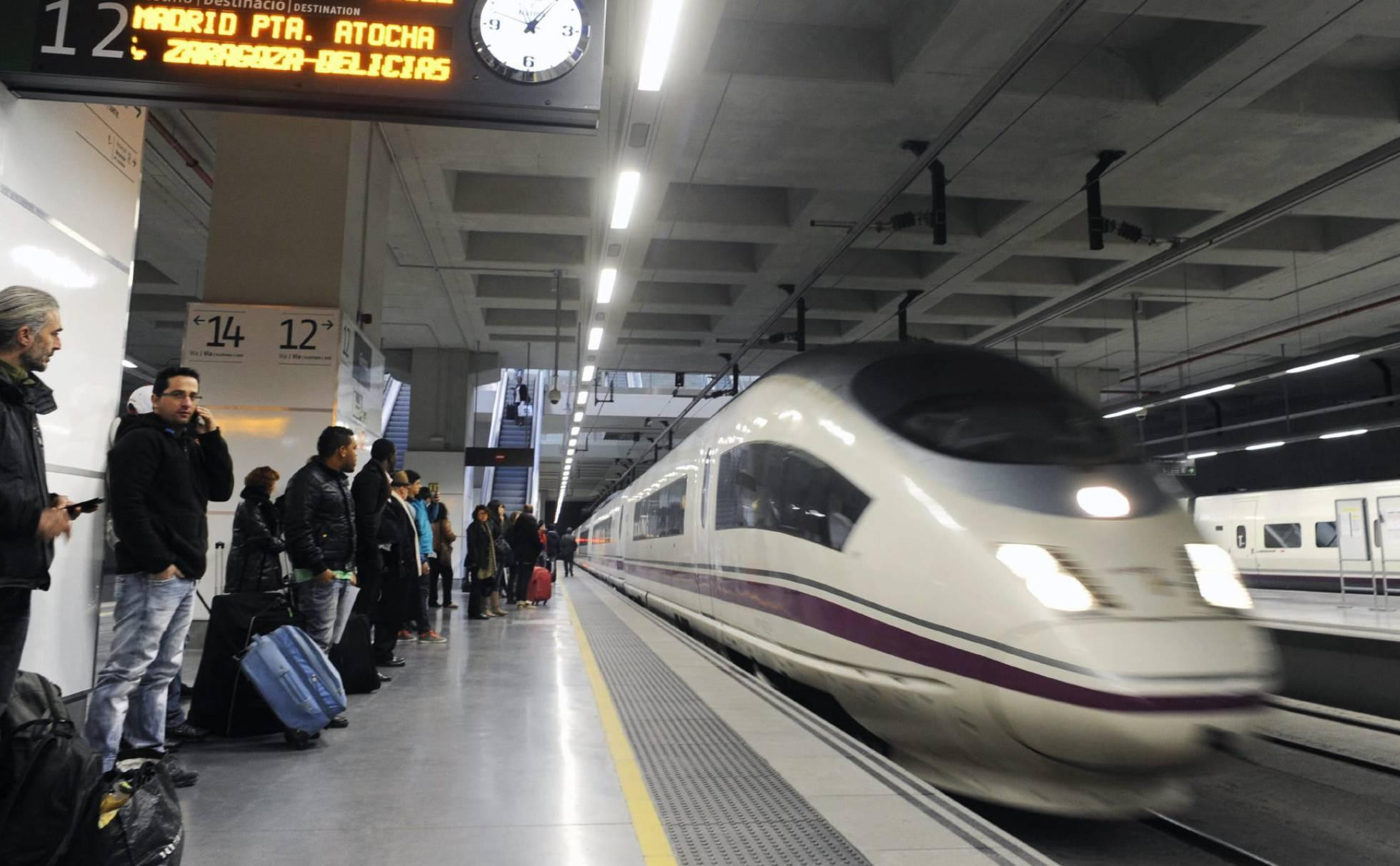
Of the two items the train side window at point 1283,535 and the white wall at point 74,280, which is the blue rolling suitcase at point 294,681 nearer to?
the white wall at point 74,280

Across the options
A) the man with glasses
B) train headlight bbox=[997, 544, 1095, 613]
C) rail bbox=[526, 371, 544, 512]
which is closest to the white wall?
the man with glasses

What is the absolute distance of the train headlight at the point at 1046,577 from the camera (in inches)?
132

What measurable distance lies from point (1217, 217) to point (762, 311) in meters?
6.81

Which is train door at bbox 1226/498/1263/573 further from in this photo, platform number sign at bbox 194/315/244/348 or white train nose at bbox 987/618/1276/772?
platform number sign at bbox 194/315/244/348

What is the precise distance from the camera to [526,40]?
157 inches

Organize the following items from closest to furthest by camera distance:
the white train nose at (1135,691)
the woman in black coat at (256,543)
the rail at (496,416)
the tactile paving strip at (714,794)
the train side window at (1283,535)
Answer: the tactile paving strip at (714,794) → the white train nose at (1135,691) → the woman in black coat at (256,543) → the train side window at (1283,535) → the rail at (496,416)

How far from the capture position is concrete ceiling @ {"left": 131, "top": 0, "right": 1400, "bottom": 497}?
24.8 ft

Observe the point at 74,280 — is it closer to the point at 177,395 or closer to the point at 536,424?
the point at 177,395

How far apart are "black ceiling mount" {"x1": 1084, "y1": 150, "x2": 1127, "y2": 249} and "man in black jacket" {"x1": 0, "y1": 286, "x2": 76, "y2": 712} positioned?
8.39 m

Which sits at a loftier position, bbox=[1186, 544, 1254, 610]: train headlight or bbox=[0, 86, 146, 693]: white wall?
bbox=[0, 86, 146, 693]: white wall

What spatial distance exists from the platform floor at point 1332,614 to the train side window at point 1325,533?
2.97 feet

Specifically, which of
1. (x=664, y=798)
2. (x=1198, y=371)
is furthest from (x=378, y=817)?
(x=1198, y=371)

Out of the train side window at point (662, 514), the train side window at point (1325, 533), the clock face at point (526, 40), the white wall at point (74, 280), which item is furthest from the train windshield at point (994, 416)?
the train side window at point (1325, 533)

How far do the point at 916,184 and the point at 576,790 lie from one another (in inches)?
358
